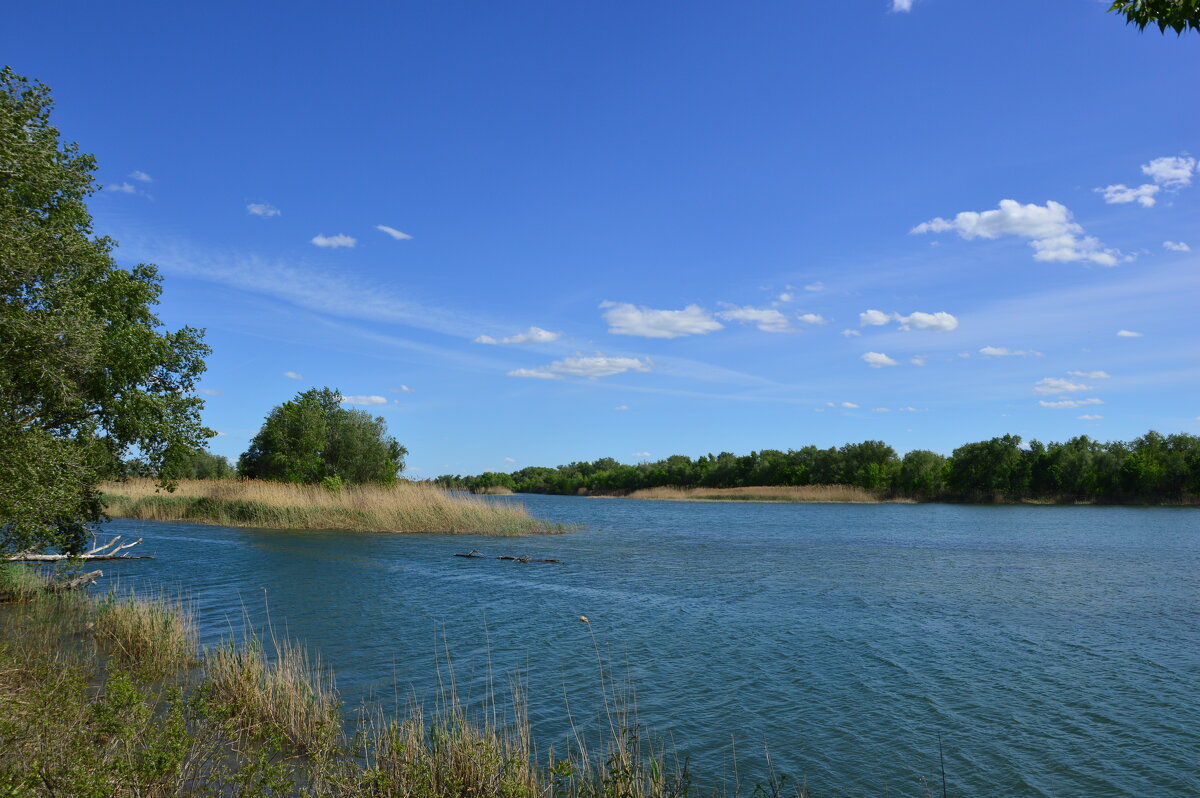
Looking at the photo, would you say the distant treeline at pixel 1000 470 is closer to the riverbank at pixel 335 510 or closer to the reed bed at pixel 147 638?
the riverbank at pixel 335 510

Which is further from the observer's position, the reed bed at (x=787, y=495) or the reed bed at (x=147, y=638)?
the reed bed at (x=787, y=495)

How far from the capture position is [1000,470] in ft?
233

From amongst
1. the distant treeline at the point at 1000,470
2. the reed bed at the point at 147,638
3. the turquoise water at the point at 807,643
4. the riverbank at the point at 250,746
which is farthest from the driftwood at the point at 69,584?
the distant treeline at the point at 1000,470

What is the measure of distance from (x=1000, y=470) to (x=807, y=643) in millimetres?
67354

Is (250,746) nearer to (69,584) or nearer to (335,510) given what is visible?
(69,584)

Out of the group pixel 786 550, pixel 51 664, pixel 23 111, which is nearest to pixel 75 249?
pixel 23 111

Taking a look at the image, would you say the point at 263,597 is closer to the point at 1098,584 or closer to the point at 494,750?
the point at 494,750

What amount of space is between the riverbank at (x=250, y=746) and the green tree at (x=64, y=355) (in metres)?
2.24

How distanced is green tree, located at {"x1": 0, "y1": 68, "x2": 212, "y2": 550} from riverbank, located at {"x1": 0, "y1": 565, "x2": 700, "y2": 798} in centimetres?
224

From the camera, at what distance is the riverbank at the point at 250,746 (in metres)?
5.10

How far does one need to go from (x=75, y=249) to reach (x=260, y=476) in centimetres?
4709

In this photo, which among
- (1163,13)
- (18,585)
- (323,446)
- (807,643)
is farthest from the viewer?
(323,446)

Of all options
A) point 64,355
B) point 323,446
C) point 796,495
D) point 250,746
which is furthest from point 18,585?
point 796,495

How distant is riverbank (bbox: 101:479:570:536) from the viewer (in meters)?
35.3
